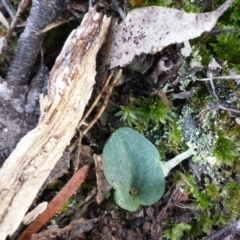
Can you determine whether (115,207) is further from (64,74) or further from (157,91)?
Result: (64,74)

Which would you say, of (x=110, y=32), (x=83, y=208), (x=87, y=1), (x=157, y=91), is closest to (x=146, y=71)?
(x=157, y=91)

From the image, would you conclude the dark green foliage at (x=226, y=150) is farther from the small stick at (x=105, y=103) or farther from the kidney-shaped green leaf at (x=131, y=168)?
the small stick at (x=105, y=103)

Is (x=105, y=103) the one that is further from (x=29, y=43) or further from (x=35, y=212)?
(x=35, y=212)

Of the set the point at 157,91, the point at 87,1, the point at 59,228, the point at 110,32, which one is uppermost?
the point at 87,1

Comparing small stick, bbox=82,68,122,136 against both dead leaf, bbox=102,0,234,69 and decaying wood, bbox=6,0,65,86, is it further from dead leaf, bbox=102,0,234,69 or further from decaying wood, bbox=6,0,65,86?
decaying wood, bbox=6,0,65,86

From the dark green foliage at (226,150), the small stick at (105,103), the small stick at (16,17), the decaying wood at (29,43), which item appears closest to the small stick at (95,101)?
the small stick at (105,103)

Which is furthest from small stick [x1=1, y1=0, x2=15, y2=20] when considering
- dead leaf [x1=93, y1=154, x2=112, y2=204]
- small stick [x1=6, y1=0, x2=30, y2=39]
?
dead leaf [x1=93, y1=154, x2=112, y2=204]
